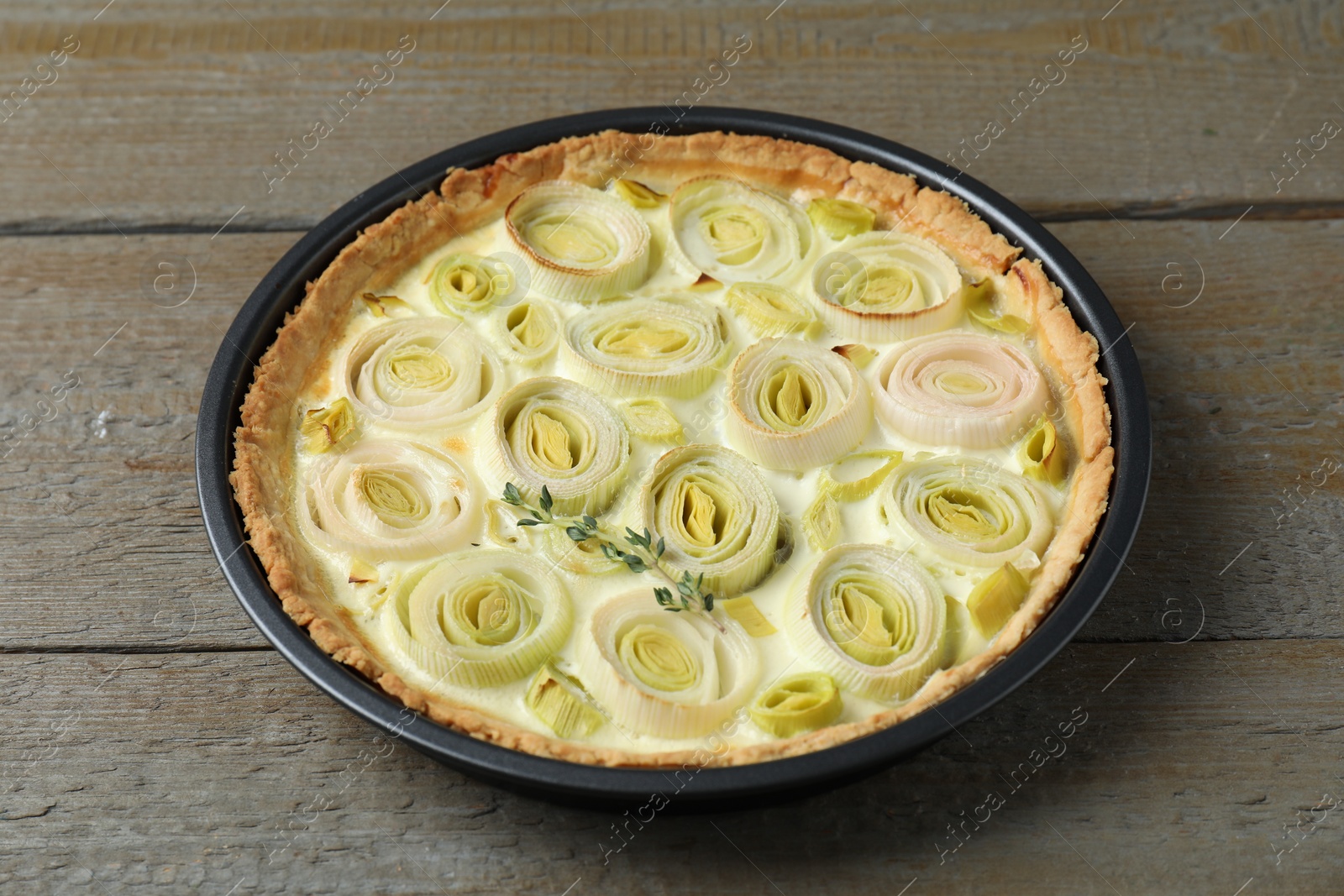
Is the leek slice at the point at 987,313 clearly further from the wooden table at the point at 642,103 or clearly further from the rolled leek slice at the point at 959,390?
the wooden table at the point at 642,103

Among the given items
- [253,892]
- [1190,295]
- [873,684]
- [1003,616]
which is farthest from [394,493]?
[1190,295]

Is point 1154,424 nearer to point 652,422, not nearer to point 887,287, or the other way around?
point 887,287

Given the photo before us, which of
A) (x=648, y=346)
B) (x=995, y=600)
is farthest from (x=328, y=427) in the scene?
(x=995, y=600)

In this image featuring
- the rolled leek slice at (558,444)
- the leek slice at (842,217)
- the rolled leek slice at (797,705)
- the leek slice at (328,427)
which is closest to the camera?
the rolled leek slice at (797,705)

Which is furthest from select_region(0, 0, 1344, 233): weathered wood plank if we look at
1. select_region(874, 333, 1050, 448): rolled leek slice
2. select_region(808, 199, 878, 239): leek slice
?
select_region(874, 333, 1050, 448): rolled leek slice

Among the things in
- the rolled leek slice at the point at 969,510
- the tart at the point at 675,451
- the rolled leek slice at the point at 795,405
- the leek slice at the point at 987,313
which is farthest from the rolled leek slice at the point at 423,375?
the leek slice at the point at 987,313

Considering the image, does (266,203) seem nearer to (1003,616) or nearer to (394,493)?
(394,493)

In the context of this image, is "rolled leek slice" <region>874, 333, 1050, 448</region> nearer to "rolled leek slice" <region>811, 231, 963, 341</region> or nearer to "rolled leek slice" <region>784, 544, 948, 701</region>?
"rolled leek slice" <region>811, 231, 963, 341</region>
